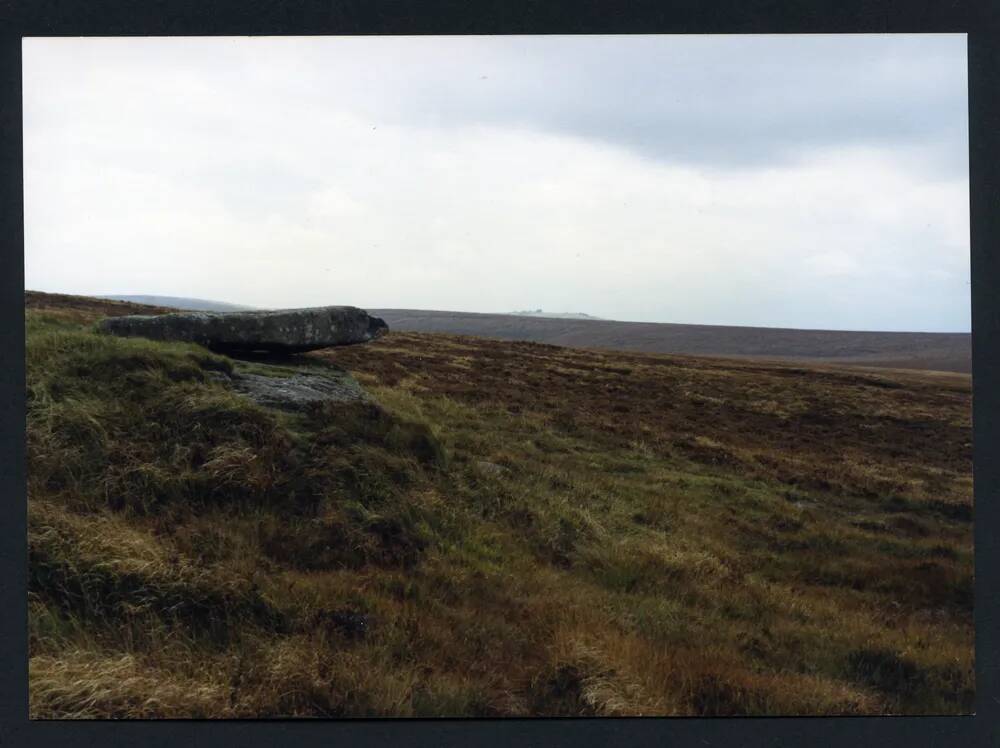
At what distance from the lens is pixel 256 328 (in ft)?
33.6

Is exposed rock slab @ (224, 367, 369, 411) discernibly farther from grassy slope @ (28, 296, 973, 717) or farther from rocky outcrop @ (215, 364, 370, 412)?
grassy slope @ (28, 296, 973, 717)

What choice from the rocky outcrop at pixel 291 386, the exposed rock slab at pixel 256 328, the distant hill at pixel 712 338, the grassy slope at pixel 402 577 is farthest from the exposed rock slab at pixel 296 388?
the distant hill at pixel 712 338

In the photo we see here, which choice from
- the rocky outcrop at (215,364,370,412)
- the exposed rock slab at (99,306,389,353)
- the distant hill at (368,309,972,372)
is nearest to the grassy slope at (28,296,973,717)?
the rocky outcrop at (215,364,370,412)

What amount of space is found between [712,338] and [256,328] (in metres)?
149

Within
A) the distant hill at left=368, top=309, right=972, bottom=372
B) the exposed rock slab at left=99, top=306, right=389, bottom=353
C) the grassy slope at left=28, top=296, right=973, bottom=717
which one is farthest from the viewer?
the distant hill at left=368, top=309, right=972, bottom=372

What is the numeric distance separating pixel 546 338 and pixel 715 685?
132694mm

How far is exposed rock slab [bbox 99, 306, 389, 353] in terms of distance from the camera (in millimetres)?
9500

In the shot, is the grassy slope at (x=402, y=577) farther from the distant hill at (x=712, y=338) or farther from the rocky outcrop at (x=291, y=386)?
the distant hill at (x=712, y=338)

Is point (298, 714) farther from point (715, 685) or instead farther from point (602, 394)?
point (602, 394)

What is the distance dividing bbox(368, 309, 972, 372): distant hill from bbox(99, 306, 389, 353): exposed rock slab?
322 ft

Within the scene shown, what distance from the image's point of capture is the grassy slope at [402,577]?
512 cm

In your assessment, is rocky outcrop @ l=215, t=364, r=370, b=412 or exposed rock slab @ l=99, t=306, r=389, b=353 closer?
rocky outcrop @ l=215, t=364, r=370, b=412

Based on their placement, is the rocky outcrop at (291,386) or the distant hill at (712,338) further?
the distant hill at (712,338)

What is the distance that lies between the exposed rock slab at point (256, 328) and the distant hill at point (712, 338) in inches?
3866
